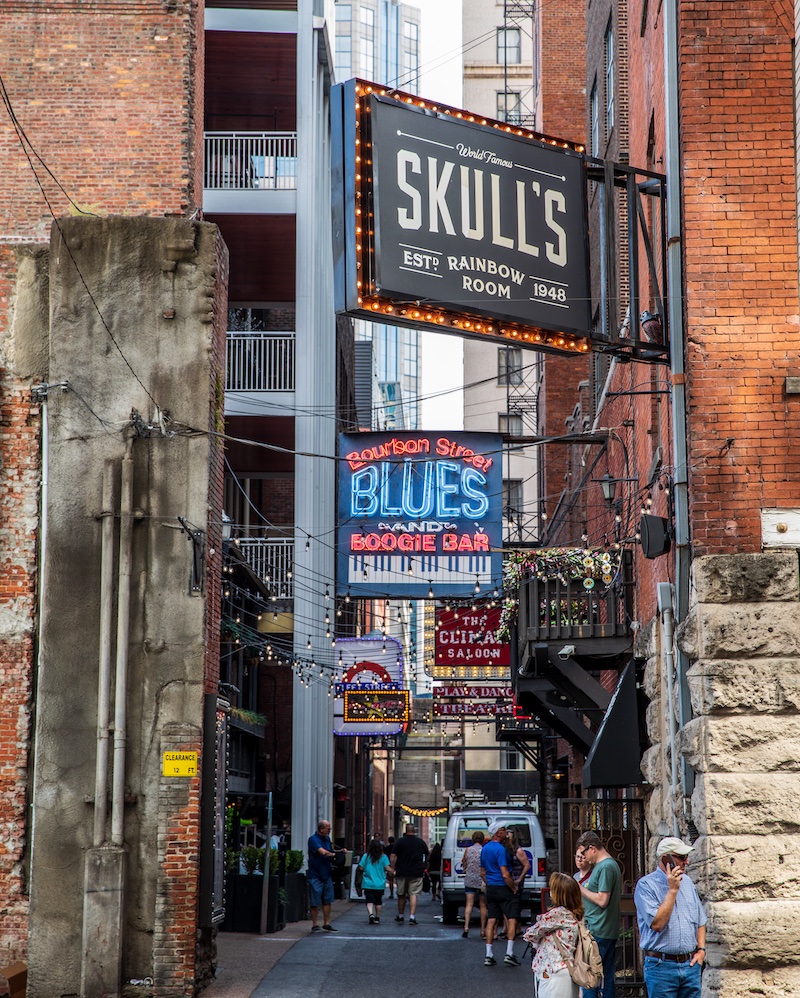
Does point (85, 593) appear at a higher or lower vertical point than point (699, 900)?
higher

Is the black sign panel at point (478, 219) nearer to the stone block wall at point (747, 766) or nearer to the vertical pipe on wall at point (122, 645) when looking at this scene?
the stone block wall at point (747, 766)

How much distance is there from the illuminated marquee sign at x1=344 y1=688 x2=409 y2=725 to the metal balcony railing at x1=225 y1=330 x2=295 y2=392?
634 centimetres

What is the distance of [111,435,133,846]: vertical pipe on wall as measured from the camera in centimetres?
1338

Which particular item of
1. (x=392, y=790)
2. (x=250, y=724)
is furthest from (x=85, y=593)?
(x=392, y=790)

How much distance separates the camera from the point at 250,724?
89.9 feet

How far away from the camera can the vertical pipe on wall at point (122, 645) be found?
13383 millimetres

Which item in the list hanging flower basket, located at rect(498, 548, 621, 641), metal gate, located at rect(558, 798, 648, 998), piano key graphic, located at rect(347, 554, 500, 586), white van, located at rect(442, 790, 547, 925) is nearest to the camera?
metal gate, located at rect(558, 798, 648, 998)

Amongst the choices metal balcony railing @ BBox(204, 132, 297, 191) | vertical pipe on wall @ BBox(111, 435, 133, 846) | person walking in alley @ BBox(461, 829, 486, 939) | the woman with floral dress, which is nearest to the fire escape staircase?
person walking in alley @ BBox(461, 829, 486, 939)

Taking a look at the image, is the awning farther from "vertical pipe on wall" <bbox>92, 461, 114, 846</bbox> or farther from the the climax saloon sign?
"vertical pipe on wall" <bbox>92, 461, 114, 846</bbox>

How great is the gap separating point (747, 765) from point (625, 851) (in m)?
5.00

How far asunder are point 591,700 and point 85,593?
657 cm

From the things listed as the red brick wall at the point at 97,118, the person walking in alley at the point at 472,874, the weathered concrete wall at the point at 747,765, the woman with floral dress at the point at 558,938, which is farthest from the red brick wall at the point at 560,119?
the woman with floral dress at the point at 558,938

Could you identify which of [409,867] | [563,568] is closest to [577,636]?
[563,568]

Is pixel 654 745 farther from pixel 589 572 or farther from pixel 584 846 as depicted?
pixel 589 572
